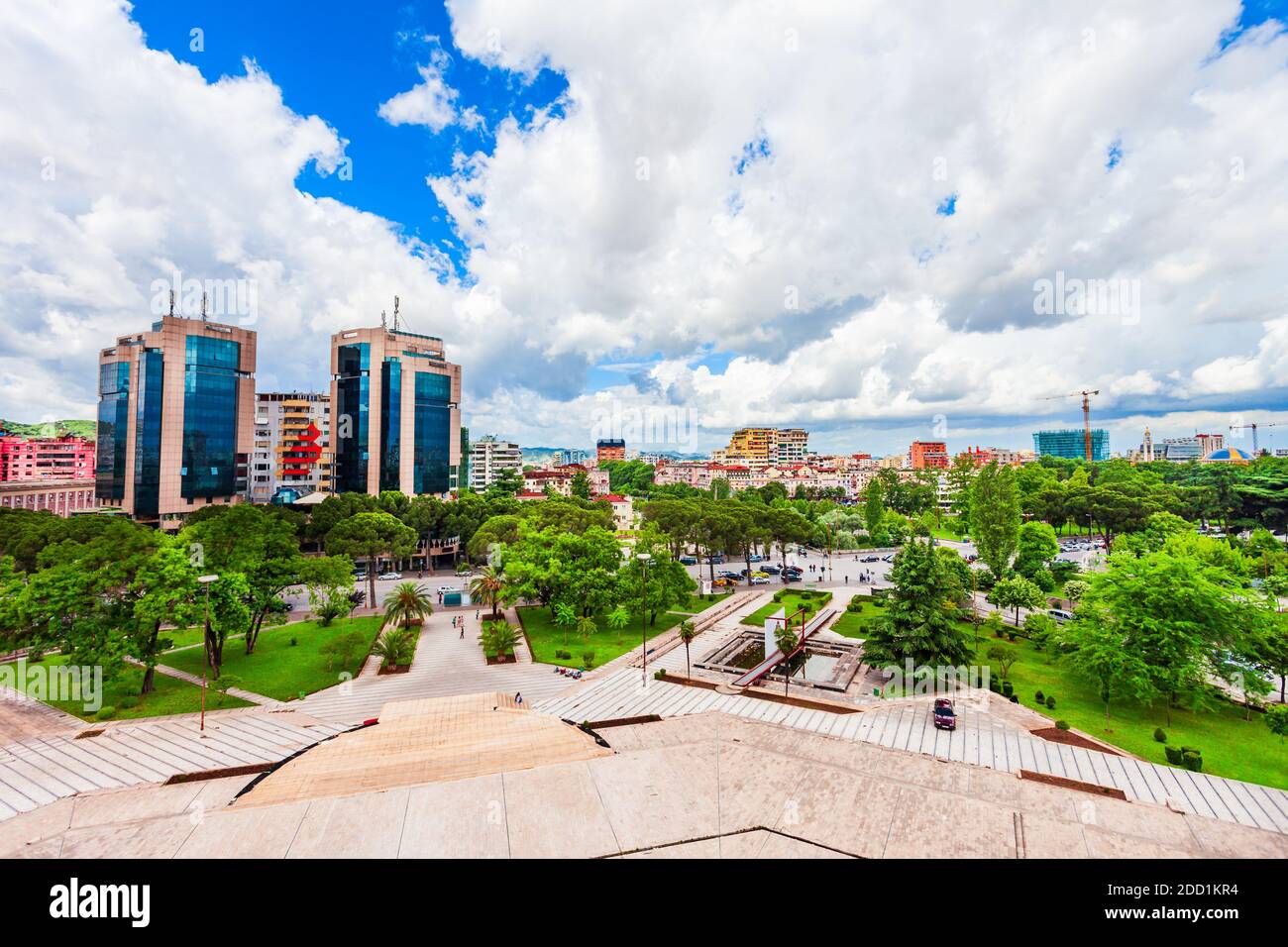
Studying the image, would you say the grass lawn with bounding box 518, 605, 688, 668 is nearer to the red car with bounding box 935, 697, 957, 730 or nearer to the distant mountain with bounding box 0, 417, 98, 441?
the red car with bounding box 935, 697, 957, 730

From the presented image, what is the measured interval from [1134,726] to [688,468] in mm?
145855

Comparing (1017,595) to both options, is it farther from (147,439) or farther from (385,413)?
(147,439)

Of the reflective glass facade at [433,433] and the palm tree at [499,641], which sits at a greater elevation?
the reflective glass facade at [433,433]

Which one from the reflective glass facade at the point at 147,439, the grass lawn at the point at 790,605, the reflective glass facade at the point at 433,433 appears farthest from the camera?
the reflective glass facade at the point at 433,433

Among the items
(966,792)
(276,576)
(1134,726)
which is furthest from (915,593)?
(276,576)

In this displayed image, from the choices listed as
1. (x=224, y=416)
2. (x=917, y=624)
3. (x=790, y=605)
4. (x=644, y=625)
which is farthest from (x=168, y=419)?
(x=917, y=624)

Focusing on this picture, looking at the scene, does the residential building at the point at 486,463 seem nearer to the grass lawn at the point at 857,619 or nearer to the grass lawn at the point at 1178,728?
the grass lawn at the point at 857,619

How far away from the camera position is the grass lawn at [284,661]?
27781mm

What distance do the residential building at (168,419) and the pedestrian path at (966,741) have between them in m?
61.0

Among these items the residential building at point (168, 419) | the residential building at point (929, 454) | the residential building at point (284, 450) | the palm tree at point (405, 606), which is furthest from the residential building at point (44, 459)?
the residential building at point (929, 454)

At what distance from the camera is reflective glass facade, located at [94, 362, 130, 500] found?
62.2 metres

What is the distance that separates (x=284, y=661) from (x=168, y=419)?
1899 inches

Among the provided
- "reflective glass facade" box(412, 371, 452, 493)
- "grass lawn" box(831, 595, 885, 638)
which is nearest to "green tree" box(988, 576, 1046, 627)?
"grass lawn" box(831, 595, 885, 638)

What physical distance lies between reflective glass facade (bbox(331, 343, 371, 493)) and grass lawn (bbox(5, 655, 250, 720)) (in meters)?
47.9
